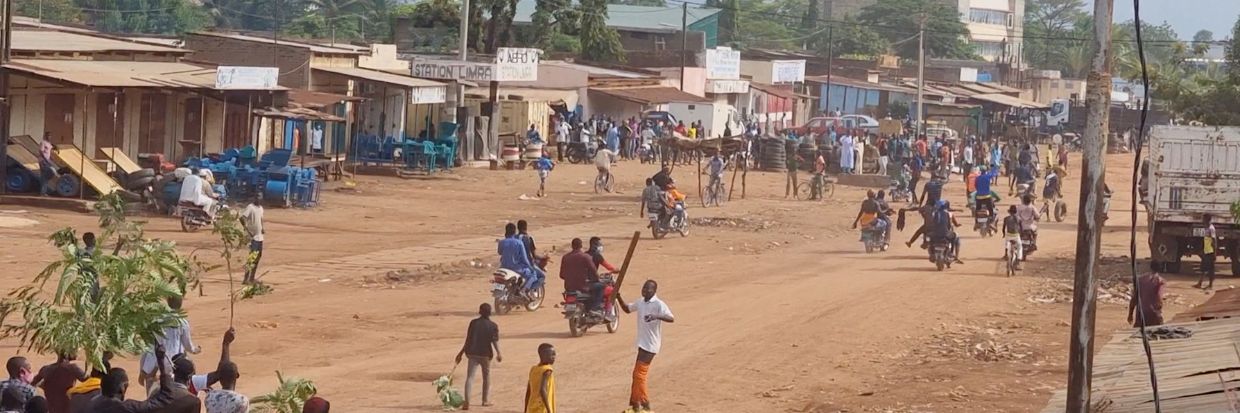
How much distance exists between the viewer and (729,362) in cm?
1780

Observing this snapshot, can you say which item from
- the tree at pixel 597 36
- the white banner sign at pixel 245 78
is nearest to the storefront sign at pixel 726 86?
the tree at pixel 597 36

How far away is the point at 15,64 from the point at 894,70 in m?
67.8

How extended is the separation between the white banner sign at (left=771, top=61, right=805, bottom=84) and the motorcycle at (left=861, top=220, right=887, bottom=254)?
41.3 m

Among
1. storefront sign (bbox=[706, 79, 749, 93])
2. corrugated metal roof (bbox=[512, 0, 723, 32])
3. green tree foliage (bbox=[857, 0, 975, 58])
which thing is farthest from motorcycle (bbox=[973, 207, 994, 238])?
green tree foliage (bbox=[857, 0, 975, 58])

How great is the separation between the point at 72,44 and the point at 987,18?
378 ft

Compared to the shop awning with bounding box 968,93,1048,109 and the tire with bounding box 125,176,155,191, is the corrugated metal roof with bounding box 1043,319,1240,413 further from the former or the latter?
the shop awning with bounding box 968,93,1048,109

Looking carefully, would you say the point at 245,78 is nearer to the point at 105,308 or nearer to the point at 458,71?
the point at 458,71

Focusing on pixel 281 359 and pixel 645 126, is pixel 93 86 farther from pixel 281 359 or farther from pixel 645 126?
pixel 645 126

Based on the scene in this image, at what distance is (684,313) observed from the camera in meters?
21.5

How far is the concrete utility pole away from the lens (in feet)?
37.8

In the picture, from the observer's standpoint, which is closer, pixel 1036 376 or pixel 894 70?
pixel 1036 376

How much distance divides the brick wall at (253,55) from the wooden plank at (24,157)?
11.2 meters

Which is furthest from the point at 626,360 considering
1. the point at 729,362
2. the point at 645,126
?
the point at 645,126

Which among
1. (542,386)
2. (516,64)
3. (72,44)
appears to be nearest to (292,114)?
(72,44)
